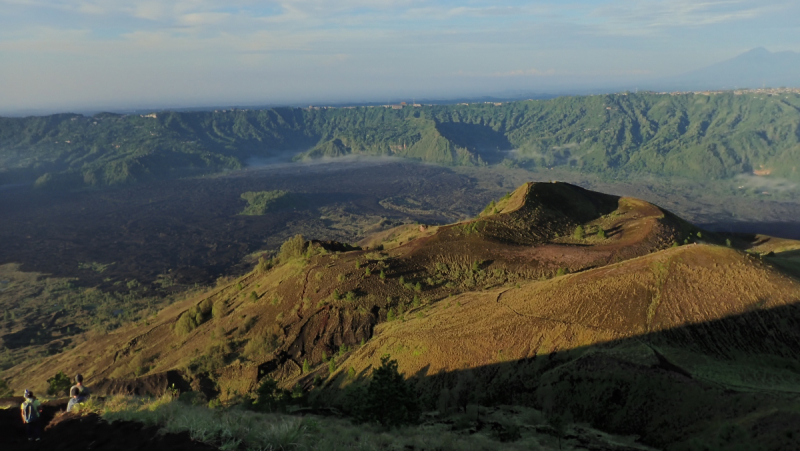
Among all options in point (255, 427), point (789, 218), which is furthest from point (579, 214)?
point (789, 218)

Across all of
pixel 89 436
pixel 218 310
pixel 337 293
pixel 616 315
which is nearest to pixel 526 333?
pixel 616 315

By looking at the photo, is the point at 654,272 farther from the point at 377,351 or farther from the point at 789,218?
the point at 789,218

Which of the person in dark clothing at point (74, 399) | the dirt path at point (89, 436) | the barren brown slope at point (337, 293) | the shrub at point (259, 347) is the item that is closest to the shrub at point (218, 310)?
the barren brown slope at point (337, 293)

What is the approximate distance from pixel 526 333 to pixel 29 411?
1178 inches

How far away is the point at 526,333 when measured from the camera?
113ft

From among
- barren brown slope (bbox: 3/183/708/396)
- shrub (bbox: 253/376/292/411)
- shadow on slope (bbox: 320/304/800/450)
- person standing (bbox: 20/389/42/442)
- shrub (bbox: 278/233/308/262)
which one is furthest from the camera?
shrub (bbox: 278/233/308/262)

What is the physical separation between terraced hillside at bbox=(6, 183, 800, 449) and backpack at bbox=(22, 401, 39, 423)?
64.3ft

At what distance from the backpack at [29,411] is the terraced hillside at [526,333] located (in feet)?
64.3

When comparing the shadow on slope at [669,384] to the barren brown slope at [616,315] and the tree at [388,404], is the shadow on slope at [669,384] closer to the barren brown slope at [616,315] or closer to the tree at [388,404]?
the barren brown slope at [616,315]

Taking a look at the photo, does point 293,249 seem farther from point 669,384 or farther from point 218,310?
point 669,384

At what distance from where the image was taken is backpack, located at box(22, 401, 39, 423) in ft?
49.6

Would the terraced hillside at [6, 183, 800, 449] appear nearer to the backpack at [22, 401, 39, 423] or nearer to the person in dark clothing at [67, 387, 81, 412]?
the person in dark clothing at [67, 387, 81, 412]

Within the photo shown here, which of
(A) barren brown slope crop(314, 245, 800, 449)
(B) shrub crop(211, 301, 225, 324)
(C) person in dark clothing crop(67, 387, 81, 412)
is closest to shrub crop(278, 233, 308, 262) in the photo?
(B) shrub crop(211, 301, 225, 324)

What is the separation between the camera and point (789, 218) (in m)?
188
